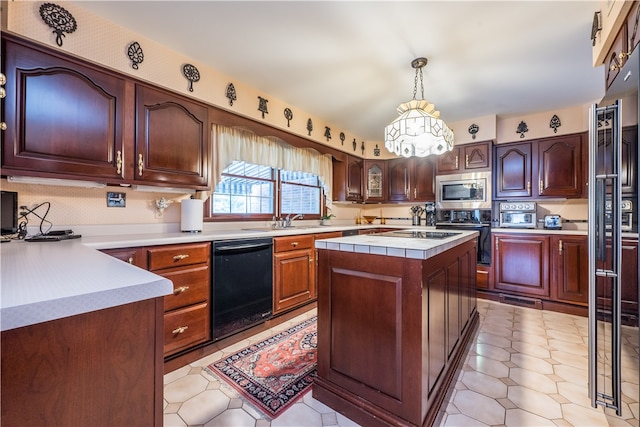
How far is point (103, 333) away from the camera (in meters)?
0.60

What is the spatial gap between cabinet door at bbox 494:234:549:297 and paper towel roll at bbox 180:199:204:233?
3.49 metres

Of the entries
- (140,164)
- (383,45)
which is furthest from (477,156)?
(140,164)

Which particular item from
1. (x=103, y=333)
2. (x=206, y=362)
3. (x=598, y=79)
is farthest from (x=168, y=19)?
(x=598, y=79)

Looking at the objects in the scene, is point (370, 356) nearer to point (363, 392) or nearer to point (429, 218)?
point (363, 392)

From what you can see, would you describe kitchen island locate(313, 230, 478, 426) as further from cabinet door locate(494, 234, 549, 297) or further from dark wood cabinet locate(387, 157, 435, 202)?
dark wood cabinet locate(387, 157, 435, 202)

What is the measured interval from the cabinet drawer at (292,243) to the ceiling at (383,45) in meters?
1.55

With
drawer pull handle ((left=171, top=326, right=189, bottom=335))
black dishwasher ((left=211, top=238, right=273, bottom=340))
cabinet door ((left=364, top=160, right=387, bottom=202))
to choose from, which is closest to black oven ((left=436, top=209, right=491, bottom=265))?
cabinet door ((left=364, top=160, right=387, bottom=202))

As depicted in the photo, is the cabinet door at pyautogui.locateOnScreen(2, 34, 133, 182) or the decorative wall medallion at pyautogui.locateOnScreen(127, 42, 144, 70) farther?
the decorative wall medallion at pyautogui.locateOnScreen(127, 42, 144, 70)

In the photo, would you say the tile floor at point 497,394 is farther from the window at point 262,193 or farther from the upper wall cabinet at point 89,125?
the upper wall cabinet at point 89,125

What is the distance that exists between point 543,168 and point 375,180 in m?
2.28

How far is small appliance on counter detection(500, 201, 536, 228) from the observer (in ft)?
11.5

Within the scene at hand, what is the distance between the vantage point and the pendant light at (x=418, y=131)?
6.63 ft

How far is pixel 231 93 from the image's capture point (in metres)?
2.64

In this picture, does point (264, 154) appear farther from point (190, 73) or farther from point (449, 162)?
point (449, 162)
